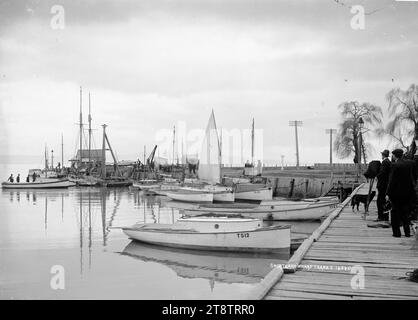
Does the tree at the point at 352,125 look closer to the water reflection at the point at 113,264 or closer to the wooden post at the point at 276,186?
the wooden post at the point at 276,186

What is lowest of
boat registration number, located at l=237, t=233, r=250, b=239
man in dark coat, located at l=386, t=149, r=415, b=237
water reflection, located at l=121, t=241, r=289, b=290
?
water reflection, located at l=121, t=241, r=289, b=290

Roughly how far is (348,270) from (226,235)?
1070cm

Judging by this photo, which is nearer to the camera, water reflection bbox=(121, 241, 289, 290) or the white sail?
water reflection bbox=(121, 241, 289, 290)

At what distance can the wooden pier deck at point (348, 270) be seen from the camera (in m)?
6.09

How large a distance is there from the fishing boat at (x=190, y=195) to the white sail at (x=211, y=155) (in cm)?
145

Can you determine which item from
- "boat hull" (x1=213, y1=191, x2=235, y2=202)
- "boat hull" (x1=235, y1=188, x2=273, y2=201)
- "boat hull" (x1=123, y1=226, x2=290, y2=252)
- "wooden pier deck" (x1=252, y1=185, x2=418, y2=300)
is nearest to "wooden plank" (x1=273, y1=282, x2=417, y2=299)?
"wooden pier deck" (x1=252, y1=185, x2=418, y2=300)

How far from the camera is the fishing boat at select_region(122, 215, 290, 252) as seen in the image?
58.0ft

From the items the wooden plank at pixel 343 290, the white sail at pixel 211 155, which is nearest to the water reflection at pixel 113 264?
the wooden plank at pixel 343 290

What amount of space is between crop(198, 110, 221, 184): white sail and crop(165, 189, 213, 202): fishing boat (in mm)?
1446

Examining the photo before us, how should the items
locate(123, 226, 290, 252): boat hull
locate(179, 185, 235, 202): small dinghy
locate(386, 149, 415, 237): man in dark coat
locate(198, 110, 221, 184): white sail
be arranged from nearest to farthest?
1. locate(386, 149, 415, 237): man in dark coat
2. locate(123, 226, 290, 252): boat hull
3. locate(198, 110, 221, 184): white sail
4. locate(179, 185, 235, 202): small dinghy

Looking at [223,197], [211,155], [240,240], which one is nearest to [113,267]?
[240,240]

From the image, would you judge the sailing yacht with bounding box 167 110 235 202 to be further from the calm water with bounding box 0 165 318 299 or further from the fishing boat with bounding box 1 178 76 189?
the fishing boat with bounding box 1 178 76 189
